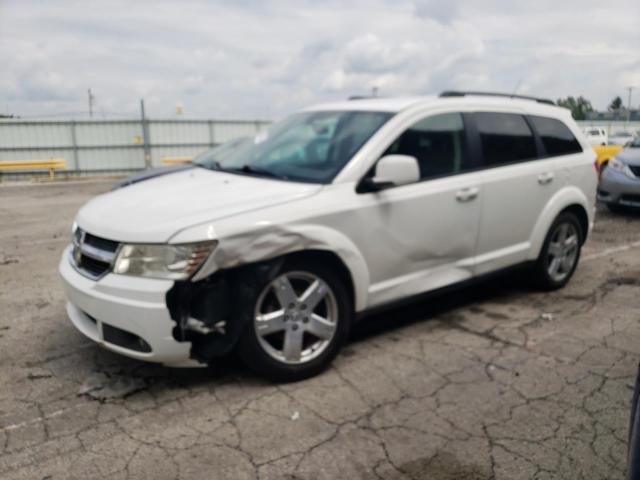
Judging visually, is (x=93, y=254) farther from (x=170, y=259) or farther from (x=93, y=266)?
(x=170, y=259)

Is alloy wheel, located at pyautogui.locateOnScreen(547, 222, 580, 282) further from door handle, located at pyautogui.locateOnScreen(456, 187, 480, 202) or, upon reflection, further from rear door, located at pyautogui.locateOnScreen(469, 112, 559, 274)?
door handle, located at pyautogui.locateOnScreen(456, 187, 480, 202)

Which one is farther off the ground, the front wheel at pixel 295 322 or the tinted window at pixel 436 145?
the tinted window at pixel 436 145

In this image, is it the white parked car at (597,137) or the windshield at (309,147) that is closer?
the windshield at (309,147)

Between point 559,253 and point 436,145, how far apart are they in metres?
1.77

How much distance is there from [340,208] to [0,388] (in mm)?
2254

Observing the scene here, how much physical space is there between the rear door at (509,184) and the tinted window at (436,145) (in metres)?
0.18

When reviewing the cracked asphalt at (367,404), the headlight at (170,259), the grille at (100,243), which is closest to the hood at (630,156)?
the cracked asphalt at (367,404)

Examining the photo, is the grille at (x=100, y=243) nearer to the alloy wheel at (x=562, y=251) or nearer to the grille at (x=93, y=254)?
the grille at (x=93, y=254)

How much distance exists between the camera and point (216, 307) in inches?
124

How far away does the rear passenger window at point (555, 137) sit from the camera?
16.2 ft

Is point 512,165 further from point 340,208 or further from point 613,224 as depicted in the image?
point 613,224

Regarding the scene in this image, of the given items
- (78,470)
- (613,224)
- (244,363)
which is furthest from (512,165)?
(613,224)

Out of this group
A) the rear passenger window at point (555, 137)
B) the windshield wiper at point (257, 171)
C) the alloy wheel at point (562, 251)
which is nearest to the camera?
the windshield wiper at point (257, 171)

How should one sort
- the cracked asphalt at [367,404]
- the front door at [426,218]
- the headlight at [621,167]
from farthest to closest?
the headlight at [621,167] → the front door at [426,218] → the cracked asphalt at [367,404]
